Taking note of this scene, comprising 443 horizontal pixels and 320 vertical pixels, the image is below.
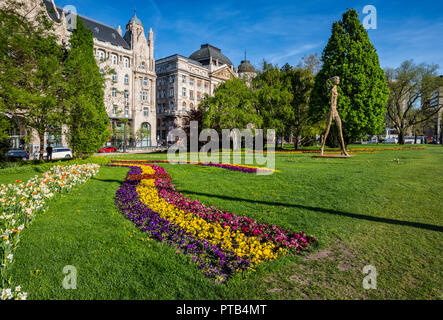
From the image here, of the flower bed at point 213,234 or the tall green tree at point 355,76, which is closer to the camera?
the flower bed at point 213,234

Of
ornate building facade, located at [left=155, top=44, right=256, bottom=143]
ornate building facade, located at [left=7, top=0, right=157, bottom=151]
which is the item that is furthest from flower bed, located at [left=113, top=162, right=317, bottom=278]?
ornate building facade, located at [left=155, top=44, right=256, bottom=143]

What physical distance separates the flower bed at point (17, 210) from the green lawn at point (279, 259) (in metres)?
→ 0.23

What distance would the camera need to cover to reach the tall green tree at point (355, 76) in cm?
2642

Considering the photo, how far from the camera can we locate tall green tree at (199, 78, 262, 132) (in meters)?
30.4

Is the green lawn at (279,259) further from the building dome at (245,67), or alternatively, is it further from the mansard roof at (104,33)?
the building dome at (245,67)

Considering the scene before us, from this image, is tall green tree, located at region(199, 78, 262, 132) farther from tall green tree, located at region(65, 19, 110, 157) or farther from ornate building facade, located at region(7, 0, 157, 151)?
ornate building facade, located at region(7, 0, 157, 151)

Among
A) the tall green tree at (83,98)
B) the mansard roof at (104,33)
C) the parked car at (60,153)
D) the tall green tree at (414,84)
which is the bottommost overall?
the parked car at (60,153)

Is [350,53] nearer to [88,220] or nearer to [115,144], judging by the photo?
[88,220]

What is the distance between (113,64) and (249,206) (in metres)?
55.5

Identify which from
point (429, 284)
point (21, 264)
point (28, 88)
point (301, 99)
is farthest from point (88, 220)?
point (301, 99)

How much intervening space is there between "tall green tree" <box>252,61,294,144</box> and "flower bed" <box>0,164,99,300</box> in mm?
25757

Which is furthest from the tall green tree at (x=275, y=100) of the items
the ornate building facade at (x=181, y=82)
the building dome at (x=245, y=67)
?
the building dome at (x=245, y=67)

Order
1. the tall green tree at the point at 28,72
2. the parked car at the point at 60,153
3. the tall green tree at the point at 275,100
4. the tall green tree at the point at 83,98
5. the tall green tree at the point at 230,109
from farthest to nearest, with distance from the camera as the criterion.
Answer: the tall green tree at the point at 275,100, the tall green tree at the point at 230,109, the parked car at the point at 60,153, the tall green tree at the point at 83,98, the tall green tree at the point at 28,72

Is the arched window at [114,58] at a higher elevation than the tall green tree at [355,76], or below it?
higher
